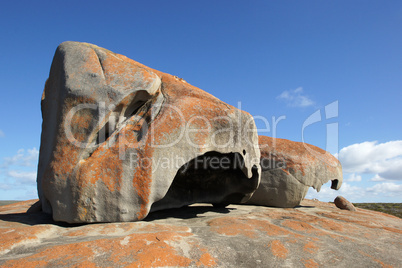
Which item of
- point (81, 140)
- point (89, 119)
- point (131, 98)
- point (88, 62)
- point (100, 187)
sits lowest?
point (100, 187)

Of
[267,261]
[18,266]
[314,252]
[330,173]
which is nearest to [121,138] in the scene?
[18,266]

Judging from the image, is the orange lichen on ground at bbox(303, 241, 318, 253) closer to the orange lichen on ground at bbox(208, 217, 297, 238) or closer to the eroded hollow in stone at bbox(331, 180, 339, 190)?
the orange lichen on ground at bbox(208, 217, 297, 238)

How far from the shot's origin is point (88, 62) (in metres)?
5.55

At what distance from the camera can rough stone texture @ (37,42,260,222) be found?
471 centimetres

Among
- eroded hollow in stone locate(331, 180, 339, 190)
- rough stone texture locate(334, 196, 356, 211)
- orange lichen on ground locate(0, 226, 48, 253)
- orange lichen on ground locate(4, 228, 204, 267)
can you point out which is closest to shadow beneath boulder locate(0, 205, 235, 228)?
orange lichen on ground locate(0, 226, 48, 253)

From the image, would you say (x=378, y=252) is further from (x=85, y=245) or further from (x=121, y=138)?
(x=121, y=138)

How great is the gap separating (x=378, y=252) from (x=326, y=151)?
6.43 meters

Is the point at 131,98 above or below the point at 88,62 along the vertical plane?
below

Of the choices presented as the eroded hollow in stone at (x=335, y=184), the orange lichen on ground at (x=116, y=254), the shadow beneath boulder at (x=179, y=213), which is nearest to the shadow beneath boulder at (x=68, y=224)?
the shadow beneath boulder at (x=179, y=213)

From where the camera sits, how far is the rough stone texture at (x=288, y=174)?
8.62 meters

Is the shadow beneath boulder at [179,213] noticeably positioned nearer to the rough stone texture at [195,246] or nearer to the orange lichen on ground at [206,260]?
the rough stone texture at [195,246]

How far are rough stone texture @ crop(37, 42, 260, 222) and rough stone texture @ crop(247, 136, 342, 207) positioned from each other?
104 inches

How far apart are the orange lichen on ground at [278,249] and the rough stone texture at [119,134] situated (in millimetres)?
1885

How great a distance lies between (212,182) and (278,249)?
12.5ft
